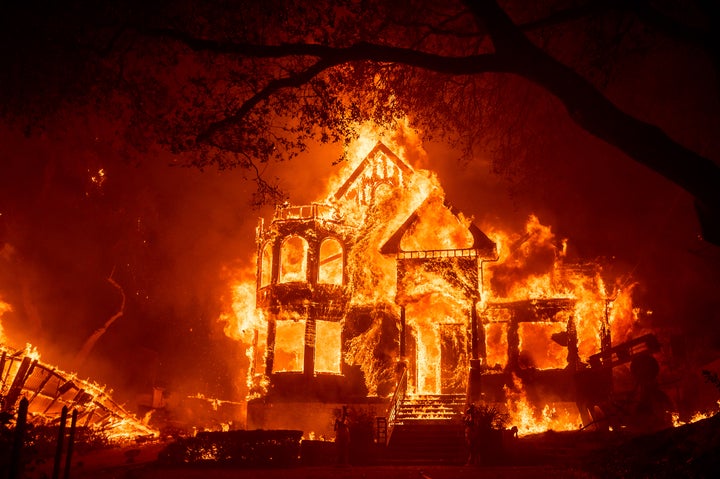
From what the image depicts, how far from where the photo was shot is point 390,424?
2258 cm

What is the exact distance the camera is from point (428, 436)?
2030cm

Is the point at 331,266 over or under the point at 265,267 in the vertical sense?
over

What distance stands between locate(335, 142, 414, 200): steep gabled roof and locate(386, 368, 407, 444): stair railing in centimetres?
1138

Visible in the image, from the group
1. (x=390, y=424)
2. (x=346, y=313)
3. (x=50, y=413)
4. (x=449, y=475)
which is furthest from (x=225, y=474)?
(x=346, y=313)

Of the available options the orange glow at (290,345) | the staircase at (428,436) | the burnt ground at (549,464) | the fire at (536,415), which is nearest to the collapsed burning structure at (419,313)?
the fire at (536,415)

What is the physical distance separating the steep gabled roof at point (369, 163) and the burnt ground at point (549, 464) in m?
16.2

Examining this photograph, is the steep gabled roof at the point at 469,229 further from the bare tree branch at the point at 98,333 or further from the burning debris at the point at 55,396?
the bare tree branch at the point at 98,333

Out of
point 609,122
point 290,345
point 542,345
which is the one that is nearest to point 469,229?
point 542,345

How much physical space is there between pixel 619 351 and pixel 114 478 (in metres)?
17.9

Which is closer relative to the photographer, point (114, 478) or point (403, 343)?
point (114, 478)

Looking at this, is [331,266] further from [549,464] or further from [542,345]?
[549,464]

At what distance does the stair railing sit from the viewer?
2256 cm

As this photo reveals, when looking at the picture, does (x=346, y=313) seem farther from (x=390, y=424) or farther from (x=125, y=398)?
(x=125, y=398)

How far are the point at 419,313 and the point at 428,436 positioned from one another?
803 centimetres
